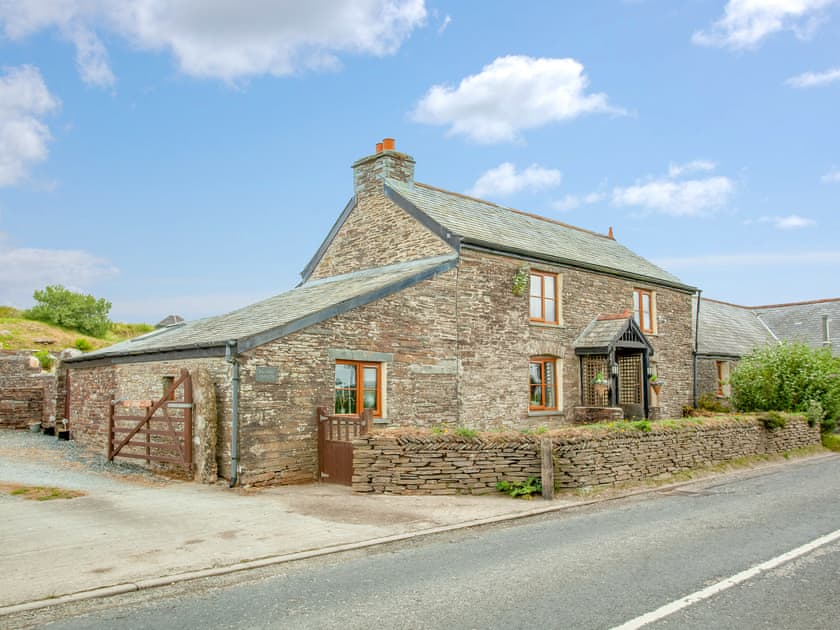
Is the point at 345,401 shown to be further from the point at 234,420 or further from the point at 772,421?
the point at 772,421

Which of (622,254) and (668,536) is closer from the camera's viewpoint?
(668,536)

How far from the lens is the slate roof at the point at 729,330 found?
99.3 feet

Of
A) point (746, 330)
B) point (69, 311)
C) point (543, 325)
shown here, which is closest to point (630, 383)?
point (543, 325)

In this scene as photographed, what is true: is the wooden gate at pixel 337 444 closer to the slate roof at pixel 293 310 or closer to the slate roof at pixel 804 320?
the slate roof at pixel 293 310

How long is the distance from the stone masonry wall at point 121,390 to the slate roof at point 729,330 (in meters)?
20.7

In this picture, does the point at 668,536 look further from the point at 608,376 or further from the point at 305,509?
the point at 608,376

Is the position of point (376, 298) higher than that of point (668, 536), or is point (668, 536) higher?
point (376, 298)

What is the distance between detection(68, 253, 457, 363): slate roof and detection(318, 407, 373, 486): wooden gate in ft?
6.52

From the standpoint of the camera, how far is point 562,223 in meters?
26.5

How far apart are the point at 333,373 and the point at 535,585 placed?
8629mm

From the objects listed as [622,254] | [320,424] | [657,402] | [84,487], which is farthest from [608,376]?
[84,487]

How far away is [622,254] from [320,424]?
1632 cm

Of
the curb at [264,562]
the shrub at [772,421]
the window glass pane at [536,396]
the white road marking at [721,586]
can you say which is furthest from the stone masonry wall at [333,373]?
the white road marking at [721,586]

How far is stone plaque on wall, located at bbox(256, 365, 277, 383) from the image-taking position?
13570mm
